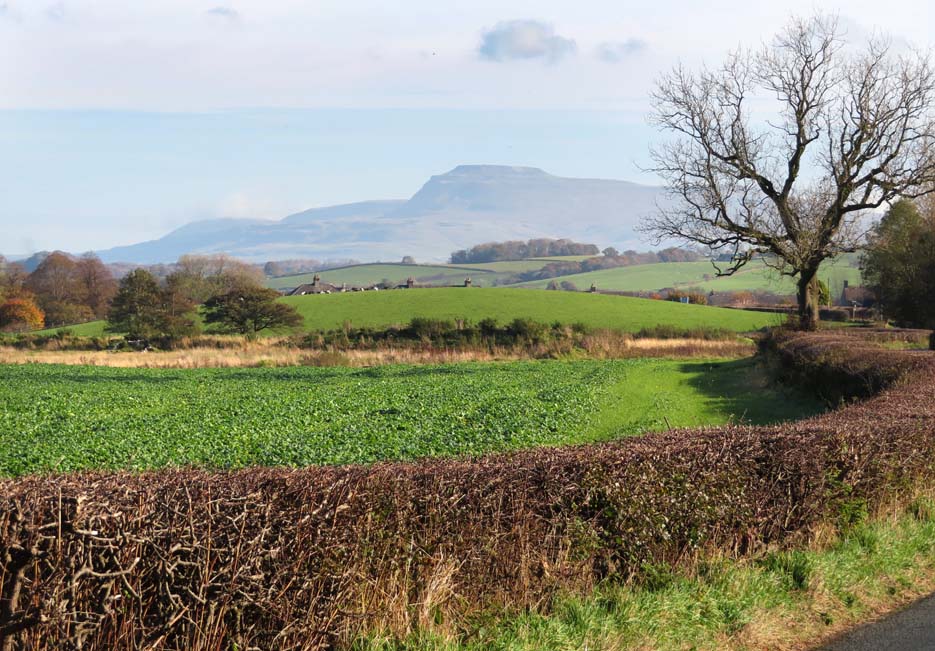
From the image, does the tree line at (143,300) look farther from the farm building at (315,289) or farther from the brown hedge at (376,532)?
the brown hedge at (376,532)

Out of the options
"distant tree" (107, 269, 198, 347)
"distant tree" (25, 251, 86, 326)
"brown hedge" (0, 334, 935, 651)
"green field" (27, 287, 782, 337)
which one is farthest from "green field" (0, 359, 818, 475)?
"distant tree" (25, 251, 86, 326)

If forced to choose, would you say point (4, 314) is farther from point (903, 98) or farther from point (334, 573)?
point (334, 573)

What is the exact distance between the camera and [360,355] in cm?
5469

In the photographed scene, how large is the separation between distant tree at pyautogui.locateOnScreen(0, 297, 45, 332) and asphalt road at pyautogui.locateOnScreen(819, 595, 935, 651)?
10353 cm

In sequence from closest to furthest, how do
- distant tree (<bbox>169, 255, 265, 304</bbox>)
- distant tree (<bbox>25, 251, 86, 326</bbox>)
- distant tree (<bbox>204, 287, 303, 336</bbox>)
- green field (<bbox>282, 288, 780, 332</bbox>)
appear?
distant tree (<bbox>204, 287, 303, 336</bbox>) → green field (<bbox>282, 288, 780, 332</bbox>) → distant tree (<bbox>169, 255, 265, 304</bbox>) → distant tree (<bbox>25, 251, 86, 326</bbox>)

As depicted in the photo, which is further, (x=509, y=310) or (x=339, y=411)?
(x=509, y=310)

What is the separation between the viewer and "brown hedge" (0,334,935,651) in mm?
4867

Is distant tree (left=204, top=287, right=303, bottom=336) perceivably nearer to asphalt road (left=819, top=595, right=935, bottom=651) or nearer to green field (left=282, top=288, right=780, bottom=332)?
green field (left=282, top=288, right=780, bottom=332)

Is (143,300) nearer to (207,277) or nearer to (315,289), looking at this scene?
(207,277)

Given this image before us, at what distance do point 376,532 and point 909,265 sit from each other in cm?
4319

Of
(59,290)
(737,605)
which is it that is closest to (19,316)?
(59,290)

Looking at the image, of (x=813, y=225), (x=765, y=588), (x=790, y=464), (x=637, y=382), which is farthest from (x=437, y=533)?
(x=813, y=225)

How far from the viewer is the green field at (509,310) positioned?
8425 cm

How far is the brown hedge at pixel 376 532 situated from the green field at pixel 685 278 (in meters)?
132
